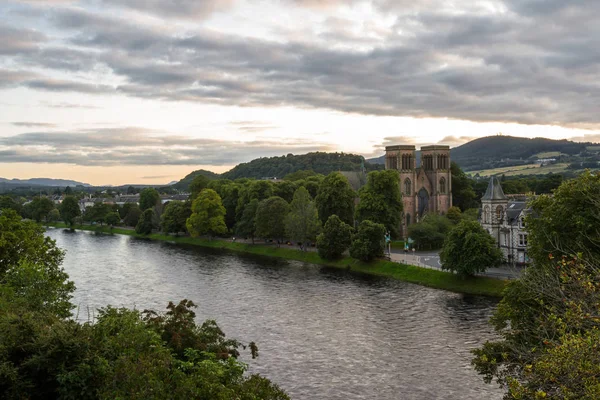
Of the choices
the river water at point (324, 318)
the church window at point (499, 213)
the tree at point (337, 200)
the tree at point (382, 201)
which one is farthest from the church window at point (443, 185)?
the river water at point (324, 318)

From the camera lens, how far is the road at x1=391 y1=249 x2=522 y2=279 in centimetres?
6469

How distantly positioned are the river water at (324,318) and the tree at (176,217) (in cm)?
3685

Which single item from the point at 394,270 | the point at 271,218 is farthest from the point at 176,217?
the point at 394,270

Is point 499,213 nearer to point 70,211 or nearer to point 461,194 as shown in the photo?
point 461,194

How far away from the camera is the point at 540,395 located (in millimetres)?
14188

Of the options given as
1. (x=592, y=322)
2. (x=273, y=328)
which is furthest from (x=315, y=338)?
(x=592, y=322)

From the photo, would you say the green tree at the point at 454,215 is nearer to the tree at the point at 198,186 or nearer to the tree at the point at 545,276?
the tree at the point at 198,186

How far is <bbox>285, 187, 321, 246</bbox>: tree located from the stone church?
73.0 feet

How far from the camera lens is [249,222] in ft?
349

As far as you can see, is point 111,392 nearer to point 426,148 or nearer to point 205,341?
point 205,341

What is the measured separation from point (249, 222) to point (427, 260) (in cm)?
3853

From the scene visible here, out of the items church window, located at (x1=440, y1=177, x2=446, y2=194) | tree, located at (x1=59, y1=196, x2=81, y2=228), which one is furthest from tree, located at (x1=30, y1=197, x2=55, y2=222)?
church window, located at (x1=440, y1=177, x2=446, y2=194)

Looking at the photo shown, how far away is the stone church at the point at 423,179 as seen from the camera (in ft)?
→ 359

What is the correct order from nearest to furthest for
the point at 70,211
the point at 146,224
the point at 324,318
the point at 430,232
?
the point at 324,318 < the point at 430,232 < the point at 146,224 < the point at 70,211
